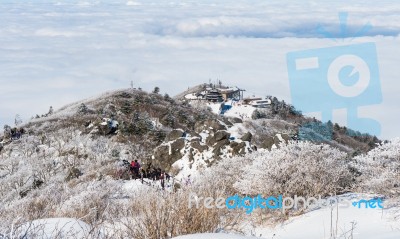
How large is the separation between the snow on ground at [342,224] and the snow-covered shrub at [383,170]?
0.75 metres

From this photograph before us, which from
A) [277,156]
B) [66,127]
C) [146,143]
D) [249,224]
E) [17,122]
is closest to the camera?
[249,224]

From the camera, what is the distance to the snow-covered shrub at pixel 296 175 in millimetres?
7922

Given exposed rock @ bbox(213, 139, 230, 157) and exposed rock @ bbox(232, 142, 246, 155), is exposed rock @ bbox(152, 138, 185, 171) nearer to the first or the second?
exposed rock @ bbox(213, 139, 230, 157)

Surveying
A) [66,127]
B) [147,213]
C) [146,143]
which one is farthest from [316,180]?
[66,127]

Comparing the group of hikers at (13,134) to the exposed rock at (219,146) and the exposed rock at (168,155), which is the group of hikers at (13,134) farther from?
the exposed rock at (219,146)

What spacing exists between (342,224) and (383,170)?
2.11 meters

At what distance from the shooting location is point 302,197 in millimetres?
7734

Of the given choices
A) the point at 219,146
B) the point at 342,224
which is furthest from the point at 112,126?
the point at 342,224

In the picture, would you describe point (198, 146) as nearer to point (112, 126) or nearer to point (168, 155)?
point (168, 155)

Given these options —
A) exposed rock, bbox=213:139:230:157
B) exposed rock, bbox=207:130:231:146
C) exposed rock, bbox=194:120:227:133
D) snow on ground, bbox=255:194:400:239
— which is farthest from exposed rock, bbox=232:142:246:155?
snow on ground, bbox=255:194:400:239

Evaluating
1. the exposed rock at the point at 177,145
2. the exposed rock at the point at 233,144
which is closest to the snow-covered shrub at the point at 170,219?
the exposed rock at the point at 233,144

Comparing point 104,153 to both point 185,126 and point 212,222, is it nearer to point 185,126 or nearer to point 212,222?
Answer: point 185,126

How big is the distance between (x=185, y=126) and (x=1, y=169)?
17.9m

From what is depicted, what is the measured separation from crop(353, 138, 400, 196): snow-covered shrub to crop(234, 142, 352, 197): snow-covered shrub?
1.23 ft
